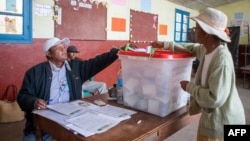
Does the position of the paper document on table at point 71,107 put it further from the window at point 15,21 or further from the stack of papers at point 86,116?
the window at point 15,21

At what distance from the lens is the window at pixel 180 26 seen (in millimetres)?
6756

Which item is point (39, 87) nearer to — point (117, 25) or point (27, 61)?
point (27, 61)

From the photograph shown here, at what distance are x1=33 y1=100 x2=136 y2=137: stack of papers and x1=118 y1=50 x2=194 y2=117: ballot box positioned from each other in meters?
0.11

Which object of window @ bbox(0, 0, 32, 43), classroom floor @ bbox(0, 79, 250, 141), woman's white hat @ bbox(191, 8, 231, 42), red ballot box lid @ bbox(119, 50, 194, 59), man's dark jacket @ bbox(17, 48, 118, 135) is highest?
window @ bbox(0, 0, 32, 43)

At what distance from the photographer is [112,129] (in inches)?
40.8

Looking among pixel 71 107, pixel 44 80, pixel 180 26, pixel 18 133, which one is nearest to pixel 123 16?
pixel 180 26

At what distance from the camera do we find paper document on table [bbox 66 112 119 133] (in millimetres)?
1025

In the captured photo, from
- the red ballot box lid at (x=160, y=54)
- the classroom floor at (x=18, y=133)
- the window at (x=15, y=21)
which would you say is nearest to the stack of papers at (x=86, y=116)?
the red ballot box lid at (x=160, y=54)

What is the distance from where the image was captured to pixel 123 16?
4.76 metres

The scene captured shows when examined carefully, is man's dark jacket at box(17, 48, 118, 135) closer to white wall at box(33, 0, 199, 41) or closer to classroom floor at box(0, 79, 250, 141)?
classroom floor at box(0, 79, 250, 141)

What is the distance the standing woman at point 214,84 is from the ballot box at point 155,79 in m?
0.10

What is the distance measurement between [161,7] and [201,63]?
4.92m

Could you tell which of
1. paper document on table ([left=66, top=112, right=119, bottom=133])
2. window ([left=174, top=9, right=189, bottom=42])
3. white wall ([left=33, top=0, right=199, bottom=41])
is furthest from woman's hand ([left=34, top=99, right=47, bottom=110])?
window ([left=174, top=9, right=189, bottom=42])

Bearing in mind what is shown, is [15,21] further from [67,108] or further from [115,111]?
[115,111]
